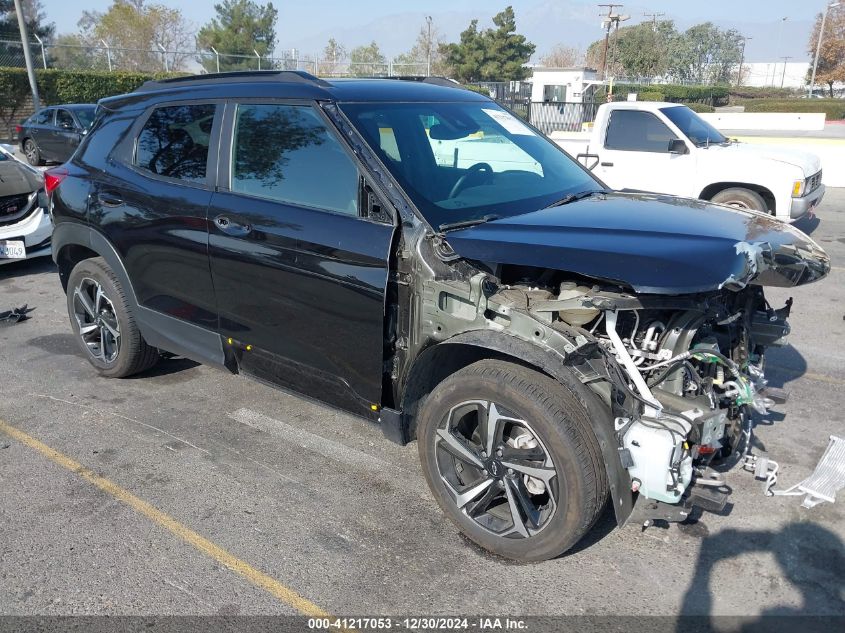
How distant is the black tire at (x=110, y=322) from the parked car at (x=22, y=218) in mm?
2982

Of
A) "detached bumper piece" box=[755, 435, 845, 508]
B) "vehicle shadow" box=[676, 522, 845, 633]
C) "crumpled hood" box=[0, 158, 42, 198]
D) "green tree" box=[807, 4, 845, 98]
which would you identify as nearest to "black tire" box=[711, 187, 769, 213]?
"detached bumper piece" box=[755, 435, 845, 508]

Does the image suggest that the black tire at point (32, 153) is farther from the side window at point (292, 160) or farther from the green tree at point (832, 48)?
the green tree at point (832, 48)

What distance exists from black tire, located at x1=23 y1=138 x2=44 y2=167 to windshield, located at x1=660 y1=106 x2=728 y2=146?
16956 millimetres

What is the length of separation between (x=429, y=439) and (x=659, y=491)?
103cm

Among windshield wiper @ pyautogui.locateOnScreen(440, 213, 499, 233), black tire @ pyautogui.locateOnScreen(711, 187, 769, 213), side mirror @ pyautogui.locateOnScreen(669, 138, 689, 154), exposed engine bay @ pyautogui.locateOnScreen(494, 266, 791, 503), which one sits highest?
windshield wiper @ pyautogui.locateOnScreen(440, 213, 499, 233)

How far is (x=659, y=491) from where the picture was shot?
269cm

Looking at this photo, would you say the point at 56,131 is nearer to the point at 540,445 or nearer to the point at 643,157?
the point at 643,157

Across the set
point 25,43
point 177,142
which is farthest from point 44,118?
point 177,142

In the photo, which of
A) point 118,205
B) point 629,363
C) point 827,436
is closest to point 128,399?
point 118,205

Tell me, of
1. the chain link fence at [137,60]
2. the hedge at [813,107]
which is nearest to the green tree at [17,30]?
the chain link fence at [137,60]

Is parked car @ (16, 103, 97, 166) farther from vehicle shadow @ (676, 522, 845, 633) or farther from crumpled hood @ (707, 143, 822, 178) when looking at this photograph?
vehicle shadow @ (676, 522, 845, 633)

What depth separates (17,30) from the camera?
36250 millimetres

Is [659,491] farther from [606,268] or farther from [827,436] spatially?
[827,436]

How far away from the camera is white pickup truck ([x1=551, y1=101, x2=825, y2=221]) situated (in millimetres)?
8852
